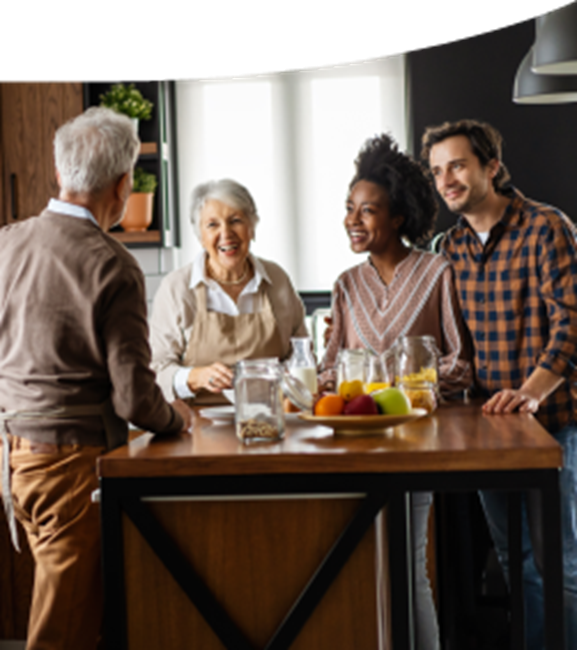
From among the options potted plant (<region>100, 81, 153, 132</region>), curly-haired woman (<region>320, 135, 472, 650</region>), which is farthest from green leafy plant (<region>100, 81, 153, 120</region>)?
curly-haired woman (<region>320, 135, 472, 650</region>)

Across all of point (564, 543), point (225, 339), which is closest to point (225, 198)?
point (225, 339)

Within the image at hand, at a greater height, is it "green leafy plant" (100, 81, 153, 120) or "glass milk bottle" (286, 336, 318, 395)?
"green leafy plant" (100, 81, 153, 120)

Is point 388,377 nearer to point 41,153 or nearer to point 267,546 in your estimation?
point 267,546

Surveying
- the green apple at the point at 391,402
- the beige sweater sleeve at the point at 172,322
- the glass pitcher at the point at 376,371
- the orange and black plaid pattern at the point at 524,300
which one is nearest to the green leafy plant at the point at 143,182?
the beige sweater sleeve at the point at 172,322

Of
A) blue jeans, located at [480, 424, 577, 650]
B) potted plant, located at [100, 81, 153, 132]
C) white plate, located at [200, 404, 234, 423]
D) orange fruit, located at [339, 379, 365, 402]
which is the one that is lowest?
blue jeans, located at [480, 424, 577, 650]

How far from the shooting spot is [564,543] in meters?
1.95

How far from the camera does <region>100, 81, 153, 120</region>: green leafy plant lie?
2879mm

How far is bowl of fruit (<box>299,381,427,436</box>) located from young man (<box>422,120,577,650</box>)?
1.62 feet

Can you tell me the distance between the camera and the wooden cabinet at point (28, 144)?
9.09 ft

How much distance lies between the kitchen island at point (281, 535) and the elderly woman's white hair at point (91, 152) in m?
0.55

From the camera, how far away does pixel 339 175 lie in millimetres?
3105

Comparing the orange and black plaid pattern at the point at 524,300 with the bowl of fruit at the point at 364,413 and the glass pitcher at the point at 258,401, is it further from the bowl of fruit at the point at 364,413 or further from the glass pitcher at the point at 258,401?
the glass pitcher at the point at 258,401

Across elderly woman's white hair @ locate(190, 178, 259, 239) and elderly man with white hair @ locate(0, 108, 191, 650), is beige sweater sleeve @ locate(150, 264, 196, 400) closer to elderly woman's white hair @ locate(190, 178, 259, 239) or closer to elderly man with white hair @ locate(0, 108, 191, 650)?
elderly woman's white hair @ locate(190, 178, 259, 239)

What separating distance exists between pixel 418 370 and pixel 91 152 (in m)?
0.83
